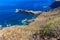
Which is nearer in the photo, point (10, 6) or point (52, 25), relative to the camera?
point (52, 25)

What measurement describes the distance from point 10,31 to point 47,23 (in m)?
1.69

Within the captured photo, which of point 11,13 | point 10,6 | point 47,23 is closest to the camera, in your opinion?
point 47,23

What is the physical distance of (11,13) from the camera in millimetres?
29094

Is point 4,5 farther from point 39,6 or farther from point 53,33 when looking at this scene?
point 53,33

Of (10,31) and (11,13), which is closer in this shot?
(10,31)

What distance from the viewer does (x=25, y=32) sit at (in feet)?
31.8

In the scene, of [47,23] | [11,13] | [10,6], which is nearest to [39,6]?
[10,6]

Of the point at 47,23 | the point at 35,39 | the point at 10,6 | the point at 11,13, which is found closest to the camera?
the point at 35,39

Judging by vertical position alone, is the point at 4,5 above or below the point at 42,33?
above

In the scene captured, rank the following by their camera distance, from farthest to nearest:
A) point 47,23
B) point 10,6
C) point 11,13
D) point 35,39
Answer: point 10,6, point 11,13, point 47,23, point 35,39

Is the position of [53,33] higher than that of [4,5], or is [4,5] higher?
[4,5]

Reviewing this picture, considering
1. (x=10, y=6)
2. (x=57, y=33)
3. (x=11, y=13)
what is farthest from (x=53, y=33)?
(x=10, y=6)

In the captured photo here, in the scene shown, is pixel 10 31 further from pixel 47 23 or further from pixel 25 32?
pixel 47 23

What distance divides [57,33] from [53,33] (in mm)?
167
